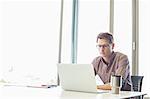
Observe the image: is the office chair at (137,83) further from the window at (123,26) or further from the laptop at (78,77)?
the window at (123,26)

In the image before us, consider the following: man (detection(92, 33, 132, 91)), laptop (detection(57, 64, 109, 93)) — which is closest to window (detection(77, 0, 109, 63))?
man (detection(92, 33, 132, 91))

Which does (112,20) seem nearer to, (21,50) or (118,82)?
(21,50)

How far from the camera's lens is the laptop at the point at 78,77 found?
186 cm

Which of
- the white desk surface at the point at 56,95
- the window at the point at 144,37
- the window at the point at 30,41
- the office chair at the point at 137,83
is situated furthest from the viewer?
the window at the point at 30,41

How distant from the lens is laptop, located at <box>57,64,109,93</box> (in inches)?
73.0

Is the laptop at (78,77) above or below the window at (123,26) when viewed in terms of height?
below

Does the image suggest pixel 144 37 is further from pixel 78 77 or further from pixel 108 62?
pixel 78 77

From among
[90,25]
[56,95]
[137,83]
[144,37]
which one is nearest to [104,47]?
[137,83]

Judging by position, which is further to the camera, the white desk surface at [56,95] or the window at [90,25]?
the window at [90,25]

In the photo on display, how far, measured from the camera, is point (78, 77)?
6.30ft

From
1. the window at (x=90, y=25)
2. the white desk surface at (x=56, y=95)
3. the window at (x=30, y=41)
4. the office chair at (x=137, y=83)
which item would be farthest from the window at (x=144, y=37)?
the white desk surface at (x=56, y=95)

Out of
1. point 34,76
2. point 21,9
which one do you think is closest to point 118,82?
point 34,76

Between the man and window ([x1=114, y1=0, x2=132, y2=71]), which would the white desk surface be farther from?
window ([x1=114, y1=0, x2=132, y2=71])

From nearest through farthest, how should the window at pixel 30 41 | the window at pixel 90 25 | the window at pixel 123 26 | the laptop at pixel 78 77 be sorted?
1. the laptop at pixel 78 77
2. the window at pixel 123 26
3. the window at pixel 90 25
4. the window at pixel 30 41
